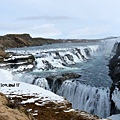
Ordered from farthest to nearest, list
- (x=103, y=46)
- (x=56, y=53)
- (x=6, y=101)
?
(x=103, y=46) → (x=56, y=53) → (x=6, y=101)

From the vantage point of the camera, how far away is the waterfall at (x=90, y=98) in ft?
64.5

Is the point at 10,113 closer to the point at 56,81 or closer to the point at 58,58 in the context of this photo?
the point at 56,81

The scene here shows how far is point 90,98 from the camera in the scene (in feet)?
67.1

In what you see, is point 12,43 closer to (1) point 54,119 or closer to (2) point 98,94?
(2) point 98,94

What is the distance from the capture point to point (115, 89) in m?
19.8

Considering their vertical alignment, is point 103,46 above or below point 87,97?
above

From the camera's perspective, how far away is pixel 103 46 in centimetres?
7075

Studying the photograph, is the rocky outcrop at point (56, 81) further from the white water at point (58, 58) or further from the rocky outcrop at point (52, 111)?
the rocky outcrop at point (52, 111)

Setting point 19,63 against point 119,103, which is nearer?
point 119,103

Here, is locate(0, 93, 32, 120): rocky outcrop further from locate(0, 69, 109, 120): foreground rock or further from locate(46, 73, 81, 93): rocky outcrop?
locate(46, 73, 81, 93): rocky outcrop

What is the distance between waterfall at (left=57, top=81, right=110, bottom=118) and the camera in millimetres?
19672

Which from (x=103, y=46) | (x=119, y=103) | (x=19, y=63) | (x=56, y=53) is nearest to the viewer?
(x=119, y=103)

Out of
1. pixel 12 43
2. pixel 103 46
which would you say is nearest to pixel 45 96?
pixel 103 46

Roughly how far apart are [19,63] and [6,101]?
95.6 ft
